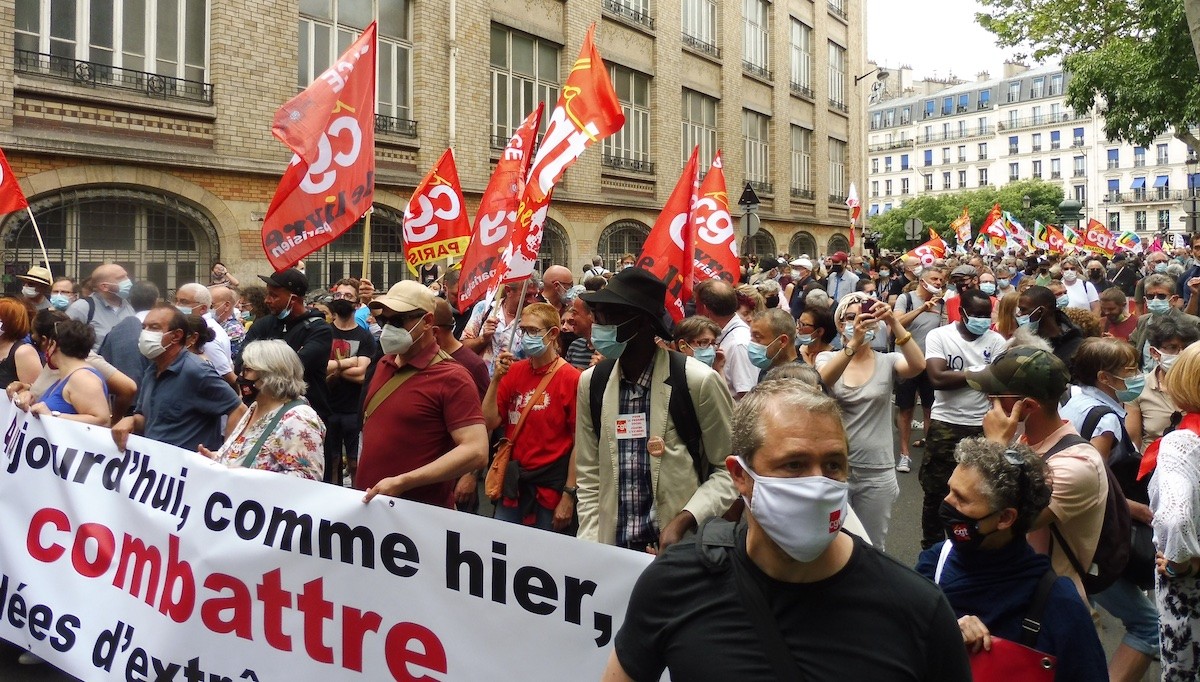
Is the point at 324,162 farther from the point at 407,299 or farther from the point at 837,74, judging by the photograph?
the point at 837,74

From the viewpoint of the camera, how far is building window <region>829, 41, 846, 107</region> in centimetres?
3759

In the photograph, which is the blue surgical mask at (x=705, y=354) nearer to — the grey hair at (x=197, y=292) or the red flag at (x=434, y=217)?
the grey hair at (x=197, y=292)

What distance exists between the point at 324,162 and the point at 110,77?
27.7 ft

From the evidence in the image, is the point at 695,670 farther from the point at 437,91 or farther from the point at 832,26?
the point at 832,26

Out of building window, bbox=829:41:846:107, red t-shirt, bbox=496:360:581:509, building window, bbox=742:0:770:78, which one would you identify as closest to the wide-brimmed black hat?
red t-shirt, bbox=496:360:581:509

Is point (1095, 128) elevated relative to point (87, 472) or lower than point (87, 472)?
elevated

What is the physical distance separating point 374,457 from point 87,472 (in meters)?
1.53

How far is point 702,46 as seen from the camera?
93.4 feet

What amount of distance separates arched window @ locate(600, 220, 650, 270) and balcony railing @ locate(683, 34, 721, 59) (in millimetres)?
5882

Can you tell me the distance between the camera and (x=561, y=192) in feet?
73.4

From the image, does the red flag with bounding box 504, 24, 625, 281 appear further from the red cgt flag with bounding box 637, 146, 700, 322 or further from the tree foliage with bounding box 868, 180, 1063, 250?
the tree foliage with bounding box 868, 180, 1063, 250

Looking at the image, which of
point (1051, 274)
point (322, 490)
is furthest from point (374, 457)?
point (1051, 274)

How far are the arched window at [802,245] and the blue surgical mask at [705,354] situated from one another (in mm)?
29266

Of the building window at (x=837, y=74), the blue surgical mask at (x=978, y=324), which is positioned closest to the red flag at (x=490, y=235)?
the blue surgical mask at (x=978, y=324)
